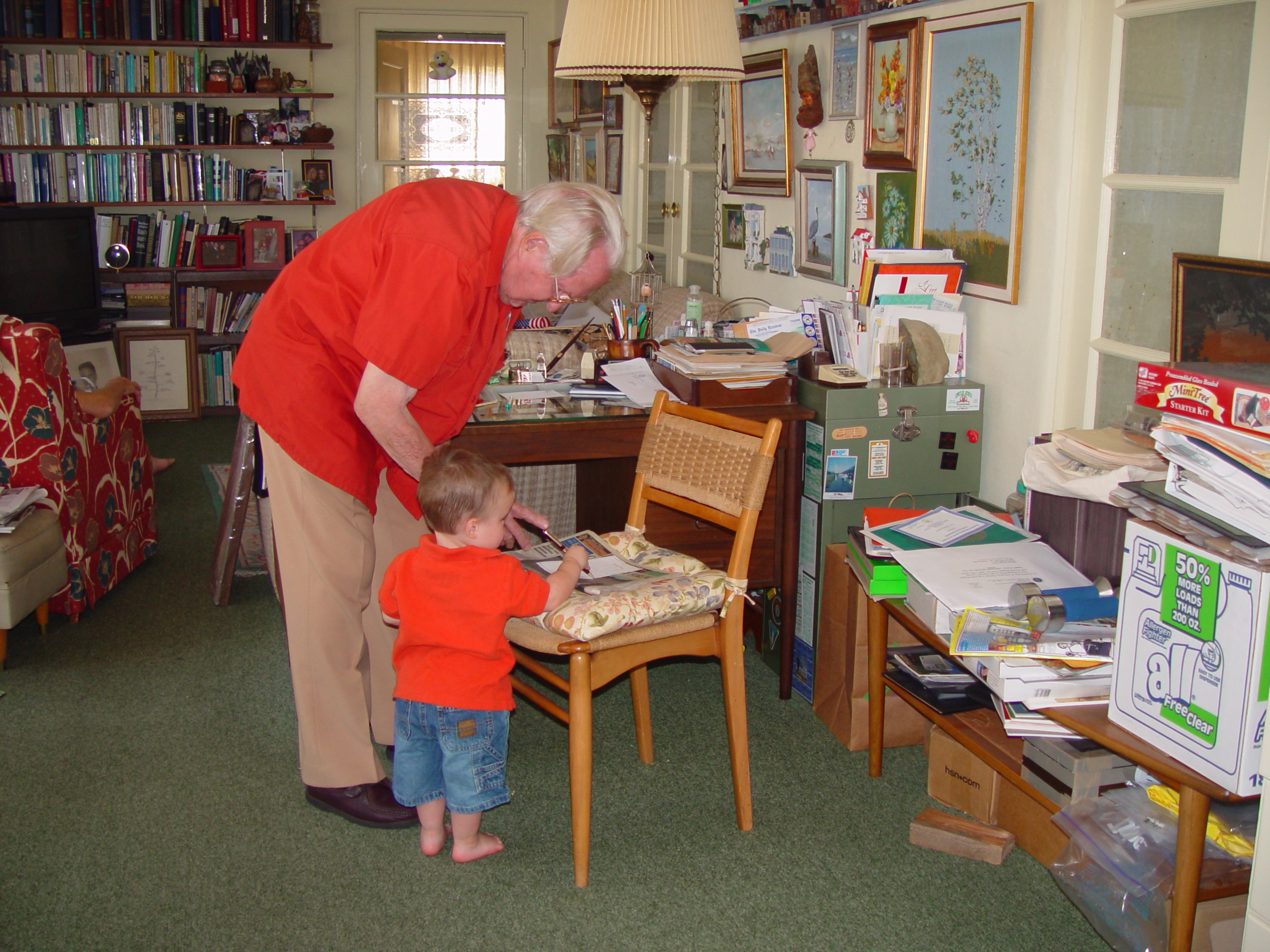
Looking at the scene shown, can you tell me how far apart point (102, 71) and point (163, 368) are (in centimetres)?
165

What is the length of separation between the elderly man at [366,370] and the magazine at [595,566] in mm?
87

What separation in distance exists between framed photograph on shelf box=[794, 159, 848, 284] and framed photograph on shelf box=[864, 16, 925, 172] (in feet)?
0.55

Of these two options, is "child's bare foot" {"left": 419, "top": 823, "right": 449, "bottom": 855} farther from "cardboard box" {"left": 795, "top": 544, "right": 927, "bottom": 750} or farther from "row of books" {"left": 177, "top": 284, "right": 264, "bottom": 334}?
"row of books" {"left": 177, "top": 284, "right": 264, "bottom": 334}

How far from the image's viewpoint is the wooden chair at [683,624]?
81.0 inches

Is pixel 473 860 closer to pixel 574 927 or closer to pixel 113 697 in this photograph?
pixel 574 927

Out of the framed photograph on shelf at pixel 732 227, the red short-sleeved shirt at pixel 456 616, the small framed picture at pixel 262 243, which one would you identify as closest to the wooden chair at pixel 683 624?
the red short-sleeved shirt at pixel 456 616

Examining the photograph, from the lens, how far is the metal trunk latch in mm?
2666

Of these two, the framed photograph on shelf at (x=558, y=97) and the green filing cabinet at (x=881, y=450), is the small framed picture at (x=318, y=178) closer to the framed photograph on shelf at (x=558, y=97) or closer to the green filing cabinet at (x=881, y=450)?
the framed photograph on shelf at (x=558, y=97)

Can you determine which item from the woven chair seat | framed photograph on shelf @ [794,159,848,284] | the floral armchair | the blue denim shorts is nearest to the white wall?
framed photograph on shelf @ [794,159,848,284]

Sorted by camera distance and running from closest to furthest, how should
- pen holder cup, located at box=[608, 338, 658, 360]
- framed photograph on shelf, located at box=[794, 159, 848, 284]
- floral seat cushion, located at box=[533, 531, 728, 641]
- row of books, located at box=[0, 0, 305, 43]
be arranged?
floral seat cushion, located at box=[533, 531, 728, 641], pen holder cup, located at box=[608, 338, 658, 360], framed photograph on shelf, located at box=[794, 159, 848, 284], row of books, located at box=[0, 0, 305, 43]

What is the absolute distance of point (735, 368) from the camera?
105 inches

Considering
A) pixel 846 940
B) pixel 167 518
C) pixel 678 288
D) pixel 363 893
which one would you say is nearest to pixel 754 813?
pixel 846 940

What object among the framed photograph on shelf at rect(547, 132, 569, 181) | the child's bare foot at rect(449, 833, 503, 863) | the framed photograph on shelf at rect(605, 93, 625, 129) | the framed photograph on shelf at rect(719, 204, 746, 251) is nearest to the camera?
the child's bare foot at rect(449, 833, 503, 863)

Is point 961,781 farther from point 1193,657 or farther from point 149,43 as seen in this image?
point 149,43
